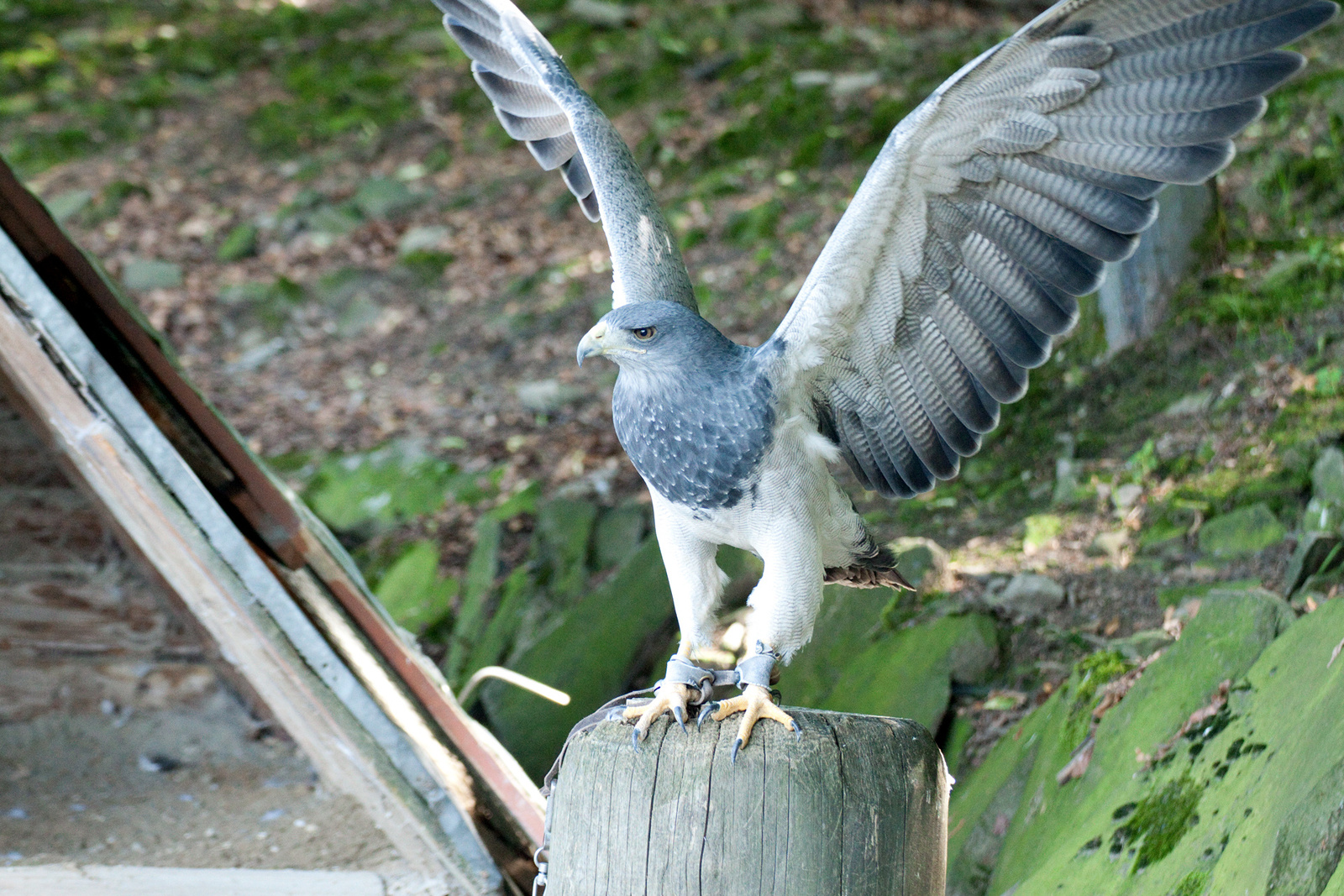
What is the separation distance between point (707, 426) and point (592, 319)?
552 cm

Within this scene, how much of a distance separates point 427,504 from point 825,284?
4.52m

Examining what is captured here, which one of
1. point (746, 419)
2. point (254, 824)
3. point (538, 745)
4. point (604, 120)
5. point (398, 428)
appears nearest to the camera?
point (746, 419)

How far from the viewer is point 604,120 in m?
3.60

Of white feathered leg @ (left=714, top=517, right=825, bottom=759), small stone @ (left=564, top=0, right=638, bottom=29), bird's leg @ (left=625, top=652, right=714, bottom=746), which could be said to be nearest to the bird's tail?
white feathered leg @ (left=714, top=517, right=825, bottom=759)

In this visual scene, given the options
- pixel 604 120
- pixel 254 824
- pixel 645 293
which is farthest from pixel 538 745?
pixel 604 120

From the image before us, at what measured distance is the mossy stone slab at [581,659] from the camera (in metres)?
4.72

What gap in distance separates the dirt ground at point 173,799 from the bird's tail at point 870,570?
1.61 m

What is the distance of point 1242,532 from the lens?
423 centimetres

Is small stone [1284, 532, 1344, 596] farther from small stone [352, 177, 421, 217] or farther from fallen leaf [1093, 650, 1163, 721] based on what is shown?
small stone [352, 177, 421, 217]

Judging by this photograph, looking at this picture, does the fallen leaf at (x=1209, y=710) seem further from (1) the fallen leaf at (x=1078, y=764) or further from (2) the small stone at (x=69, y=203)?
(2) the small stone at (x=69, y=203)

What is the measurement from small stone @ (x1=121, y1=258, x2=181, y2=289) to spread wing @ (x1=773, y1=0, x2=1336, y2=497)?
7764mm

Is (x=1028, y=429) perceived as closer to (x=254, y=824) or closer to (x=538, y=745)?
(x=538, y=745)

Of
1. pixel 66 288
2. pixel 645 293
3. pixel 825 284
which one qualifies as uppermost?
pixel 825 284

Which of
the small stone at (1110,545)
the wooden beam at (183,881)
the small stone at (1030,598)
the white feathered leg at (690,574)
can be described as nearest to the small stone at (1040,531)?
the small stone at (1110,545)
